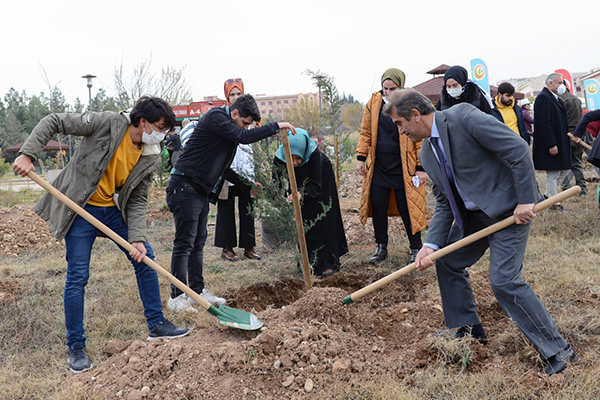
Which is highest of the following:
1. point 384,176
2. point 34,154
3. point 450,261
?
point 34,154

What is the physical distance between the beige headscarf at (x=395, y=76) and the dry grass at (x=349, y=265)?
5.82 ft

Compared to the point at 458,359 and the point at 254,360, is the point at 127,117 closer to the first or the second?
the point at 254,360

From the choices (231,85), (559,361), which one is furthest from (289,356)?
(231,85)

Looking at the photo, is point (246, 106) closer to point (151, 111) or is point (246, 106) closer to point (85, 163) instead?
point (151, 111)

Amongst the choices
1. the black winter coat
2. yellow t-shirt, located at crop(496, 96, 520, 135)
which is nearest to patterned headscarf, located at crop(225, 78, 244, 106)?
the black winter coat

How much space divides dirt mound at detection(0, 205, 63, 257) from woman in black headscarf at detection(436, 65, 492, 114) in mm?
5895

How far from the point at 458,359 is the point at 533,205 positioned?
976mm

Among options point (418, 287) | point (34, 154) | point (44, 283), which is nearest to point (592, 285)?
point (418, 287)

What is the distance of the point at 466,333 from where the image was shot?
299 cm

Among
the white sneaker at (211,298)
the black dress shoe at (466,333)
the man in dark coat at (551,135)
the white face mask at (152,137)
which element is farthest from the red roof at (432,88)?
the white face mask at (152,137)

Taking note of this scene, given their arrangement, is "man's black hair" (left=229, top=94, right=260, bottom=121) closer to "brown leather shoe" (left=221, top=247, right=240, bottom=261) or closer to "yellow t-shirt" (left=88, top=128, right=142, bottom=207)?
"yellow t-shirt" (left=88, top=128, right=142, bottom=207)

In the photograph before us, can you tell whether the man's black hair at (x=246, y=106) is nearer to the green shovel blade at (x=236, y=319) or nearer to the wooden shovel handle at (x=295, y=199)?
the wooden shovel handle at (x=295, y=199)

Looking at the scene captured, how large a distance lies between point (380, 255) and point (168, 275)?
2612mm

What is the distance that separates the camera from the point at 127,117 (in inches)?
129
